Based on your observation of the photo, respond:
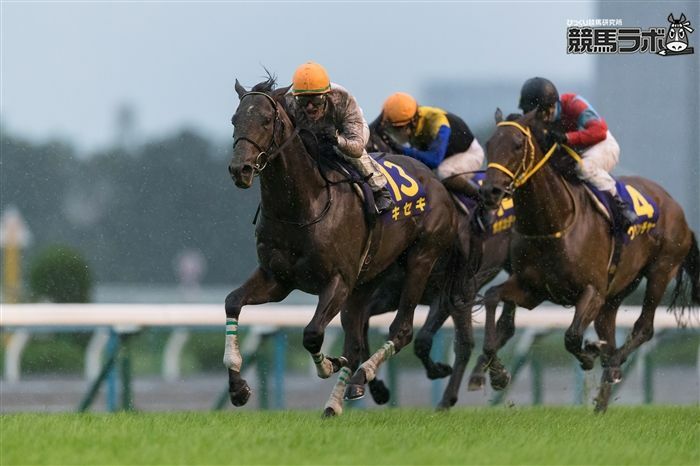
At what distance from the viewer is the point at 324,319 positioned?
592 cm

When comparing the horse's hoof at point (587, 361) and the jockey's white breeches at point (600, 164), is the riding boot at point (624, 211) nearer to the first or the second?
the jockey's white breeches at point (600, 164)

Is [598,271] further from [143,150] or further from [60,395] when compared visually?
[143,150]

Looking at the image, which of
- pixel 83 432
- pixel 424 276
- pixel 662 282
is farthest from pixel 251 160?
pixel 662 282

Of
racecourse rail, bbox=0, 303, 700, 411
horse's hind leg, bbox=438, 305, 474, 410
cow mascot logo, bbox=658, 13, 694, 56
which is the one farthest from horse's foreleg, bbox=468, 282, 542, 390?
cow mascot logo, bbox=658, 13, 694, 56

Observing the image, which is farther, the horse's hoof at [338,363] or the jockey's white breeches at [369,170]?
the jockey's white breeches at [369,170]

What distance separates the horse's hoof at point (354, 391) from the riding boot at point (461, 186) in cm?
175

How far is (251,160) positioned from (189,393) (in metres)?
7.27

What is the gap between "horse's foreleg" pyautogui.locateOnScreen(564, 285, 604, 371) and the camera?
6754 mm

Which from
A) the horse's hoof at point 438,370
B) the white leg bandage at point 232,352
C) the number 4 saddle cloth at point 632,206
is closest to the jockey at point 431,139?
the number 4 saddle cloth at point 632,206

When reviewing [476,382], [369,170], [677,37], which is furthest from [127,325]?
[677,37]

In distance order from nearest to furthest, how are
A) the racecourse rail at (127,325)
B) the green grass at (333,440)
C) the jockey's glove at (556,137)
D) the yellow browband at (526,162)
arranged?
the green grass at (333,440) < the yellow browband at (526,162) < the jockey's glove at (556,137) < the racecourse rail at (127,325)

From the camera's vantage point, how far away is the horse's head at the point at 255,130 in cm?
546

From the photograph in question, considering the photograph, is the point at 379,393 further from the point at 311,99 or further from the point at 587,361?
the point at 311,99

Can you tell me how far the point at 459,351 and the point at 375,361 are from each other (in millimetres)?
1383
